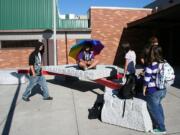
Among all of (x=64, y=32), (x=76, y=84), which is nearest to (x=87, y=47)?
(x=76, y=84)

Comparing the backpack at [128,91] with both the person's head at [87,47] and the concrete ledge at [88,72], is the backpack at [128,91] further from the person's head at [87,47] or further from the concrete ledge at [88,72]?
the person's head at [87,47]

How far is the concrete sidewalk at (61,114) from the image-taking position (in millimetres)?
5555

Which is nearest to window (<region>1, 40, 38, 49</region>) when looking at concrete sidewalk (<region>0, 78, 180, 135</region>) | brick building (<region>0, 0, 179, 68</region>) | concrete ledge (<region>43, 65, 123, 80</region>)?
brick building (<region>0, 0, 179, 68</region>)

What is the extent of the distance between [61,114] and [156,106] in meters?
2.55

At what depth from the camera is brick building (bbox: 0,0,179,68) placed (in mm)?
17812

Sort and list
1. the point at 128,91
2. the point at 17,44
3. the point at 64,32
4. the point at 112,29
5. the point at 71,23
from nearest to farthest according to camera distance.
Result: 1. the point at 128,91
2. the point at 17,44
3. the point at 64,32
4. the point at 71,23
5. the point at 112,29

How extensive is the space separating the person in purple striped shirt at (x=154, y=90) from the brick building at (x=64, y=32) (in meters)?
12.5

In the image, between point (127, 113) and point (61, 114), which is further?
point (61, 114)

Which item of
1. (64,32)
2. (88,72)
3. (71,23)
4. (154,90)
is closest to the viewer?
(154,90)

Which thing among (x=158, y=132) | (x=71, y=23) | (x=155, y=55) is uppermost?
(x=71, y=23)

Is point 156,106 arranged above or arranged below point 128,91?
below

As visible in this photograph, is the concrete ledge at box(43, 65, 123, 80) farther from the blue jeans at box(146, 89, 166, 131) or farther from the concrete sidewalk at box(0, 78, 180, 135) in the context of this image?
the blue jeans at box(146, 89, 166, 131)

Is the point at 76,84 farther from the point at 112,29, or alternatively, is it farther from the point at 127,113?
the point at 112,29

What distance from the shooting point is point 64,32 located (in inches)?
713
